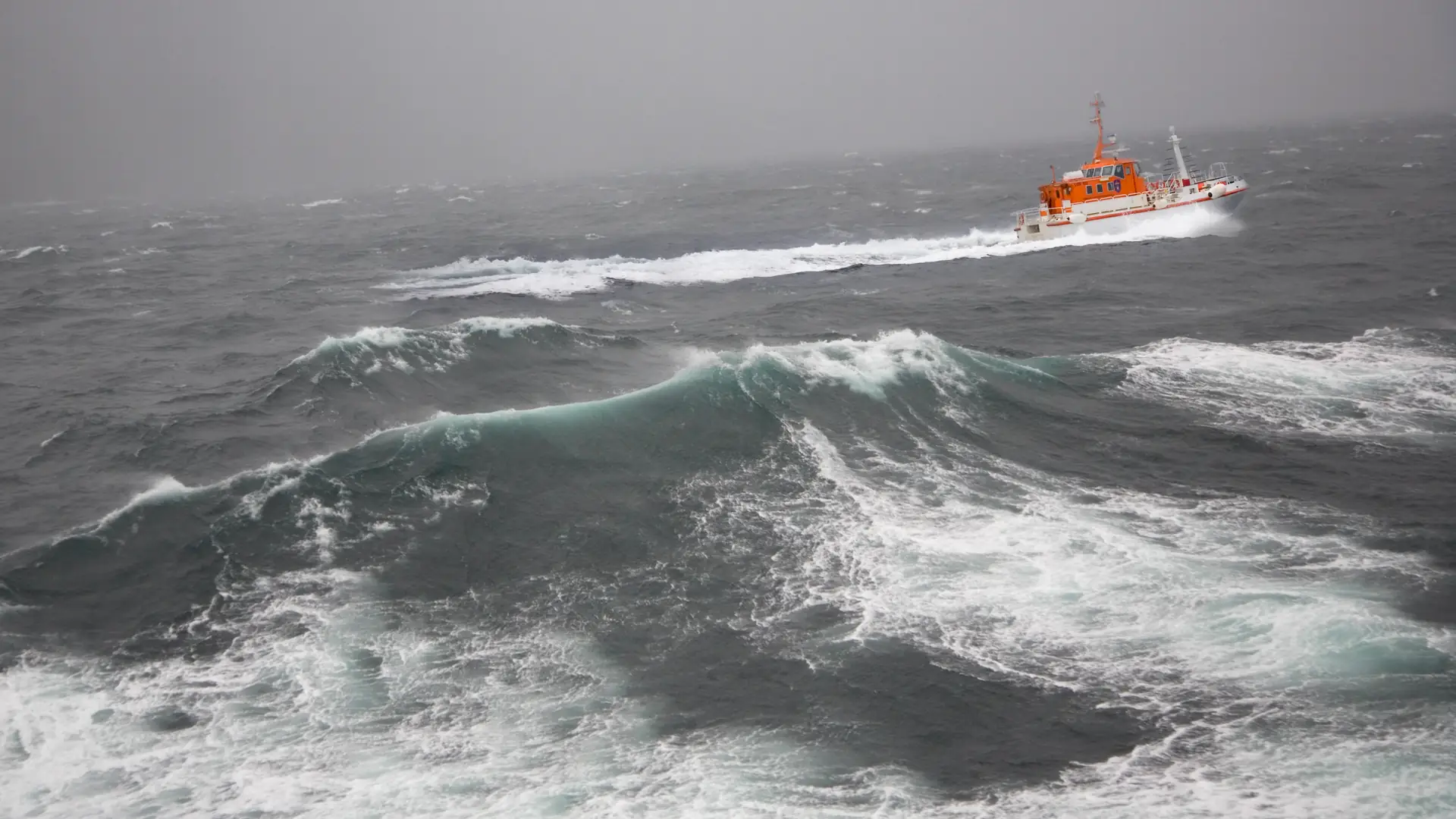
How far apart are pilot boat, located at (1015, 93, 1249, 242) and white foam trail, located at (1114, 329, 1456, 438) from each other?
1150 inches

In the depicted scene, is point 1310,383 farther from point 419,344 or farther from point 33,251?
point 33,251

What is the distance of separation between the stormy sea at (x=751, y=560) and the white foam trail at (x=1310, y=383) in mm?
196

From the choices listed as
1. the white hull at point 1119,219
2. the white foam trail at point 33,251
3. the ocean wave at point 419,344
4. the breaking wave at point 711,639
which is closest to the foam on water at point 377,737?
the breaking wave at point 711,639

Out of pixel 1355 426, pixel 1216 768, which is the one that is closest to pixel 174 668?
pixel 1216 768

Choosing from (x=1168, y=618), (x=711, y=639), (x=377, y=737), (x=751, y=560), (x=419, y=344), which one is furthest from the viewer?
(x=419, y=344)

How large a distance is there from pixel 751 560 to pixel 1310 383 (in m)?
20.9

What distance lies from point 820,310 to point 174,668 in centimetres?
3348

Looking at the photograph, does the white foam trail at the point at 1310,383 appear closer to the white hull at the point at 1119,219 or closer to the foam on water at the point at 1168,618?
the foam on water at the point at 1168,618

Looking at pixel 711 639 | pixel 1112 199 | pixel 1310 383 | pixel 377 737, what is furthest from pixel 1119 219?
pixel 377 737

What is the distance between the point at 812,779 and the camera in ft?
52.9

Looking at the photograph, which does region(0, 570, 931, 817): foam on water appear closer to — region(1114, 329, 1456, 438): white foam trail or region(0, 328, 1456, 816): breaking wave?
region(0, 328, 1456, 816): breaking wave

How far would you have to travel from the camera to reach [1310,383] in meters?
32.0

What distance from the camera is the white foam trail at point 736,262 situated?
190ft

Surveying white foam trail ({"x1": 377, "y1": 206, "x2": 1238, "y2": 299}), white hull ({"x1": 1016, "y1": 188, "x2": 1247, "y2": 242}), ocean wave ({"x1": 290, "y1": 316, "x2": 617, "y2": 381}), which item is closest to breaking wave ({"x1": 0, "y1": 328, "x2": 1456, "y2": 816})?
ocean wave ({"x1": 290, "y1": 316, "x2": 617, "y2": 381})
